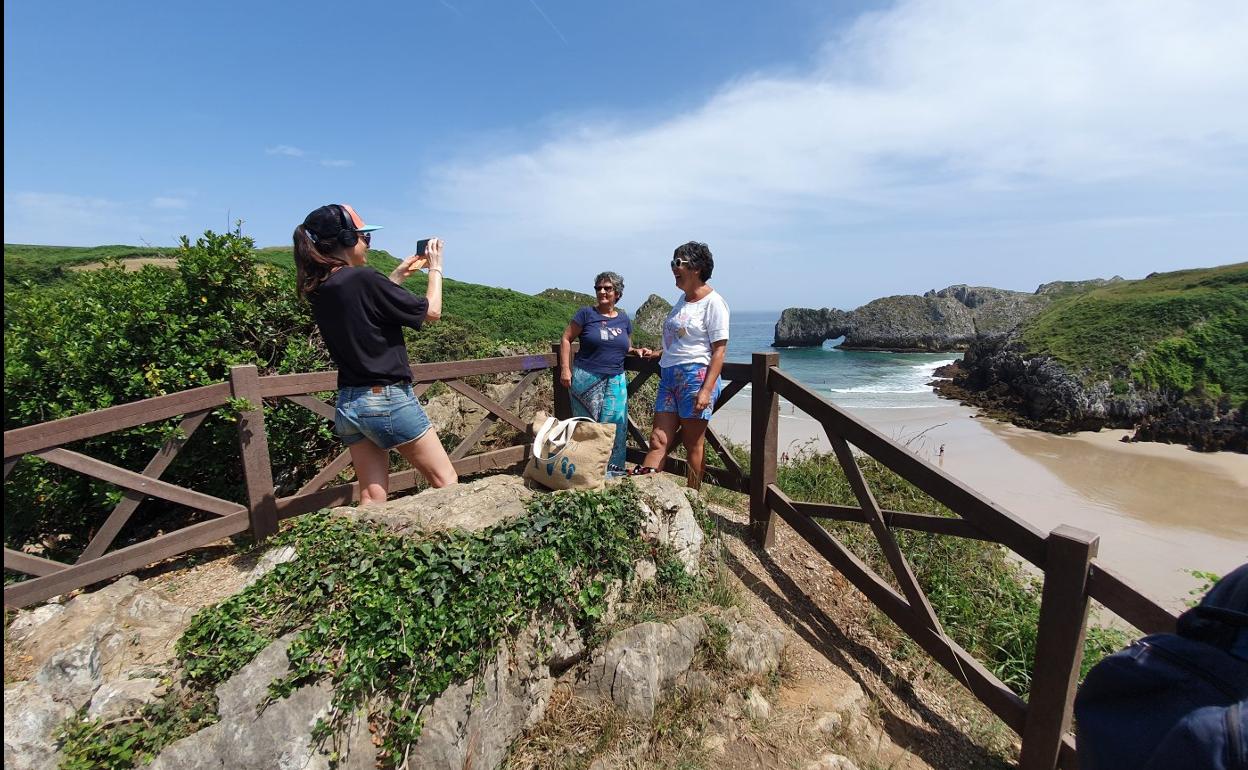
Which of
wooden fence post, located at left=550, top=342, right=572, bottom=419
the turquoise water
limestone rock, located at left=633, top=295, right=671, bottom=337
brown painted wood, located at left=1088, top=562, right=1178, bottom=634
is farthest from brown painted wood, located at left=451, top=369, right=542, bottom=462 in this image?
limestone rock, located at left=633, top=295, right=671, bottom=337

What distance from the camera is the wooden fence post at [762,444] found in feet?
14.2

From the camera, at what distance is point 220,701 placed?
2361 mm

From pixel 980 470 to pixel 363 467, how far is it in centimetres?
1252

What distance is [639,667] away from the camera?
10.0ft

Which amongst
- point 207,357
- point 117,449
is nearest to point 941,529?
point 207,357

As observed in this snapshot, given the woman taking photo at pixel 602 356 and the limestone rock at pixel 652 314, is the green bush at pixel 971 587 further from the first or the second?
the limestone rock at pixel 652 314

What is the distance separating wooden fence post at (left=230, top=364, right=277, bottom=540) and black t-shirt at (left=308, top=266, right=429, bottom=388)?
0.94 metres

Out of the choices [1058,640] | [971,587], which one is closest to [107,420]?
[1058,640]

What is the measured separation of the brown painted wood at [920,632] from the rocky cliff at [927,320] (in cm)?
4206

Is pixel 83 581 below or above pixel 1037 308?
below

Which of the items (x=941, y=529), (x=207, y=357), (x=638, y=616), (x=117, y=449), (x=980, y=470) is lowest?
(x=980, y=470)

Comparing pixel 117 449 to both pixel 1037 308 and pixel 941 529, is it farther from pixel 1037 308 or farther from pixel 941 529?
pixel 1037 308

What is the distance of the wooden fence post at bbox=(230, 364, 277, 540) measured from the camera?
3.67m

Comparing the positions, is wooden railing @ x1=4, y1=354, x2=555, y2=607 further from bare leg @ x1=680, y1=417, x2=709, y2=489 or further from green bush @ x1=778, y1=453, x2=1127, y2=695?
green bush @ x1=778, y1=453, x2=1127, y2=695
